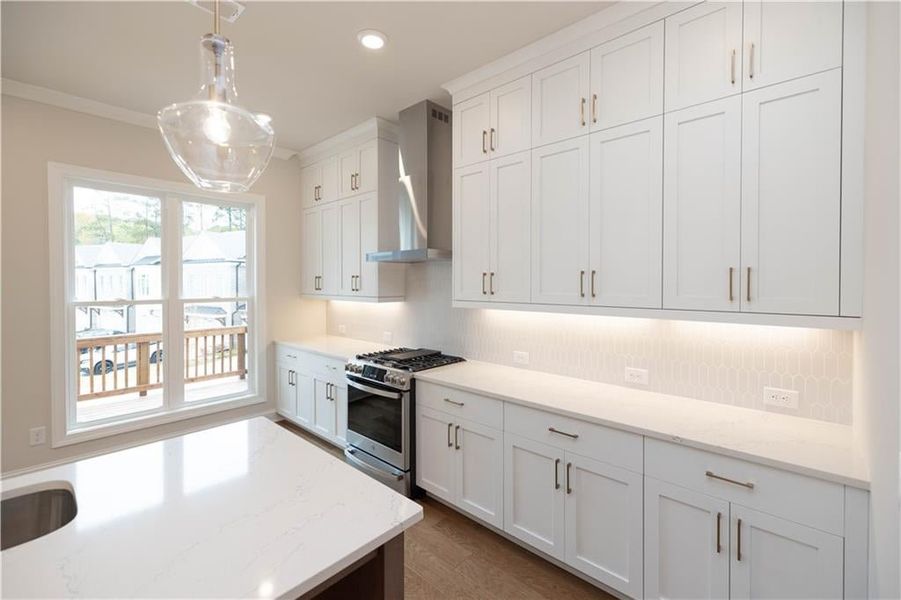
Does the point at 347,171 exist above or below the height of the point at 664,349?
above

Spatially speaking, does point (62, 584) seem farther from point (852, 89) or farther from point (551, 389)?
point (852, 89)

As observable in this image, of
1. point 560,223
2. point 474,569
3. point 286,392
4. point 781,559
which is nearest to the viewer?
point 781,559

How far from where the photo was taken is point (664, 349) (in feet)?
7.42

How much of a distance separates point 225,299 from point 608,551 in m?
3.91

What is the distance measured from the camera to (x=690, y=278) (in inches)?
74.2

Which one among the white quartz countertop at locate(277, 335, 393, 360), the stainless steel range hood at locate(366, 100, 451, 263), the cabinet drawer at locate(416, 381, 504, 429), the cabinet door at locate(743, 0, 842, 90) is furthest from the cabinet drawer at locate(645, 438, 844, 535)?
the white quartz countertop at locate(277, 335, 393, 360)

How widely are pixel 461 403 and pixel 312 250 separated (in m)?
2.75

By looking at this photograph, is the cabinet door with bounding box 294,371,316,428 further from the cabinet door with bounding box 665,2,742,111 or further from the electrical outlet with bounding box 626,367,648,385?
the cabinet door with bounding box 665,2,742,111

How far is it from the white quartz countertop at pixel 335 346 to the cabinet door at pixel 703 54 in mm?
2872

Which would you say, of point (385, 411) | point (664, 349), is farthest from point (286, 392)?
point (664, 349)

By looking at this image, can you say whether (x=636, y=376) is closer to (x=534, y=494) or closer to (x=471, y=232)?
(x=534, y=494)

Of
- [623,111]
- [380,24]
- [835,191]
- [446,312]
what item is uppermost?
[380,24]

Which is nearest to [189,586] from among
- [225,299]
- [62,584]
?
[62,584]

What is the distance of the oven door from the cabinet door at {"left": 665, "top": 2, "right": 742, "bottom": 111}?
2.31 meters
